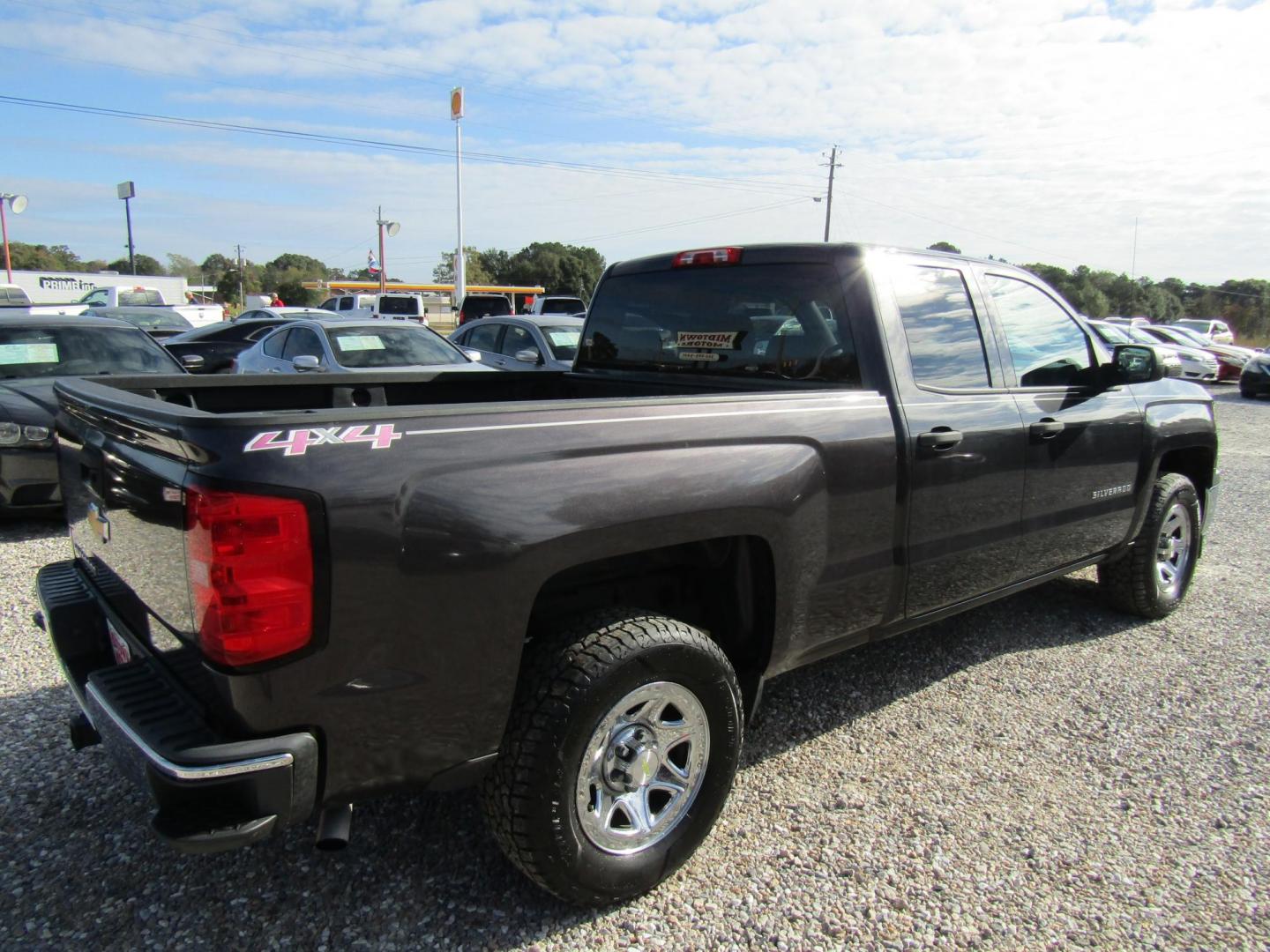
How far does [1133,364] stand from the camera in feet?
13.0

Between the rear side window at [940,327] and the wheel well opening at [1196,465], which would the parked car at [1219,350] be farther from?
the rear side window at [940,327]

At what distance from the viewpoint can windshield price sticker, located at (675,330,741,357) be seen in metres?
3.40

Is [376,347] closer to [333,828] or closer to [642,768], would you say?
[642,768]

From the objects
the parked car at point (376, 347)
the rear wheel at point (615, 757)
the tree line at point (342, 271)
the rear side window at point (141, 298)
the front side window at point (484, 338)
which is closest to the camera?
the rear wheel at point (615, 757)

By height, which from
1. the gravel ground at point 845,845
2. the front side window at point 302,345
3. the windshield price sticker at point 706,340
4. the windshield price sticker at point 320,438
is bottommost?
the gravel ground at point 845,845

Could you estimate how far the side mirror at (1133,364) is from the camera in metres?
3.95

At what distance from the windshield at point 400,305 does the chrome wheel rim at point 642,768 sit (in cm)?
2581

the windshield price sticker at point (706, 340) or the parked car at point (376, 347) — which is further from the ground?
the windshield price sticker at point (706, 340)

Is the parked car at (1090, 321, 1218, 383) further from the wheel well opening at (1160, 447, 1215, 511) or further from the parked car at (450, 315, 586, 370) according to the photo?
the wheel well opening at (1160, 447, 1215, 511)

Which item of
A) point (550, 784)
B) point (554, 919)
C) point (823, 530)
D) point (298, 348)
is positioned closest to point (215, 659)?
point (550, 784)

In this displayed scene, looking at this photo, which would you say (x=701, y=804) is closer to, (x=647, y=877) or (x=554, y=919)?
(x=647, y=877)

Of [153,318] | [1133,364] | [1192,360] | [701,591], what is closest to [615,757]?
[701,591]

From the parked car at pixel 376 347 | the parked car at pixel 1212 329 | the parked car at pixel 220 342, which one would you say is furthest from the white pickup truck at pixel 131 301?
the parked car at pixel 1212 329

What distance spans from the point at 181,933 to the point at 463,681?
108 centimetres
